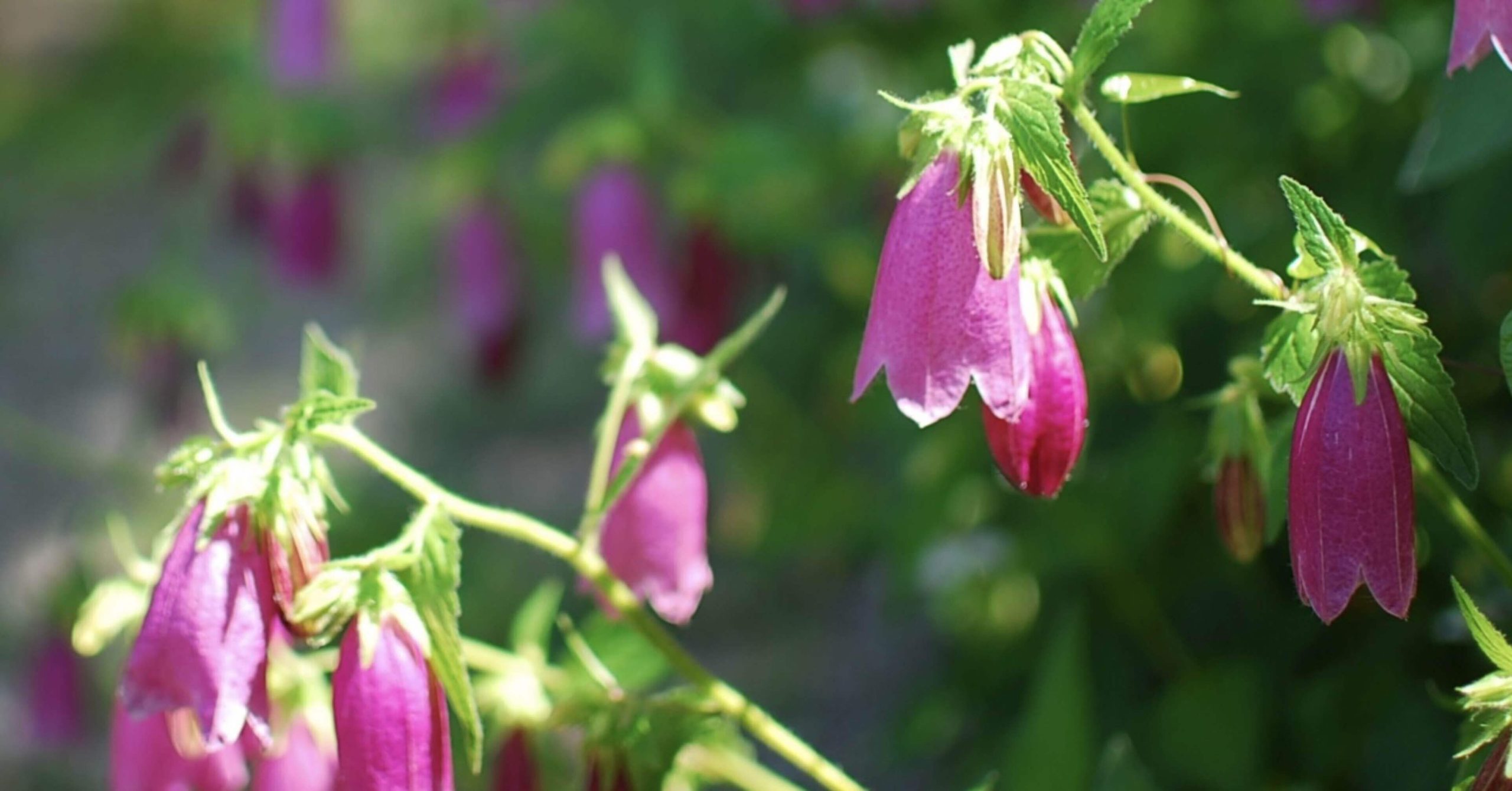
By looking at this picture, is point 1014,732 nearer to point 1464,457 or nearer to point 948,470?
point 948,470

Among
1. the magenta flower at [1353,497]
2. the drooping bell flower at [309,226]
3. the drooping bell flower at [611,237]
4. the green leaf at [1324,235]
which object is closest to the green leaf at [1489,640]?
the magenta flower at [1353,497]

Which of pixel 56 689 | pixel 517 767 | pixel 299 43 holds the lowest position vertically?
pixel 56 689

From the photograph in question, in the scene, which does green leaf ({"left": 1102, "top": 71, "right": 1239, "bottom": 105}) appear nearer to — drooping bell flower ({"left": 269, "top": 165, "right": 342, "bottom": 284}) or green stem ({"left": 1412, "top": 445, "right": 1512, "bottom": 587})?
green stem ({"left": 1412, "top": 445, "right": 1512, "bottom": 587})

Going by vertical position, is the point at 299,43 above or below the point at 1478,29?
above

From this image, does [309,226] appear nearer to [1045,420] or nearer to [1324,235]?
[1045,420]

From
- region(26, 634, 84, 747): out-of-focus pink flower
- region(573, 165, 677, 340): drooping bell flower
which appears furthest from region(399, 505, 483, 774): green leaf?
region(26, 634, 84, 747): out-of-focus pink flower

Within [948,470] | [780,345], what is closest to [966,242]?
[948,470]

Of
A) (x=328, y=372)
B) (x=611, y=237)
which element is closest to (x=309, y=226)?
(x=611, y=237)
